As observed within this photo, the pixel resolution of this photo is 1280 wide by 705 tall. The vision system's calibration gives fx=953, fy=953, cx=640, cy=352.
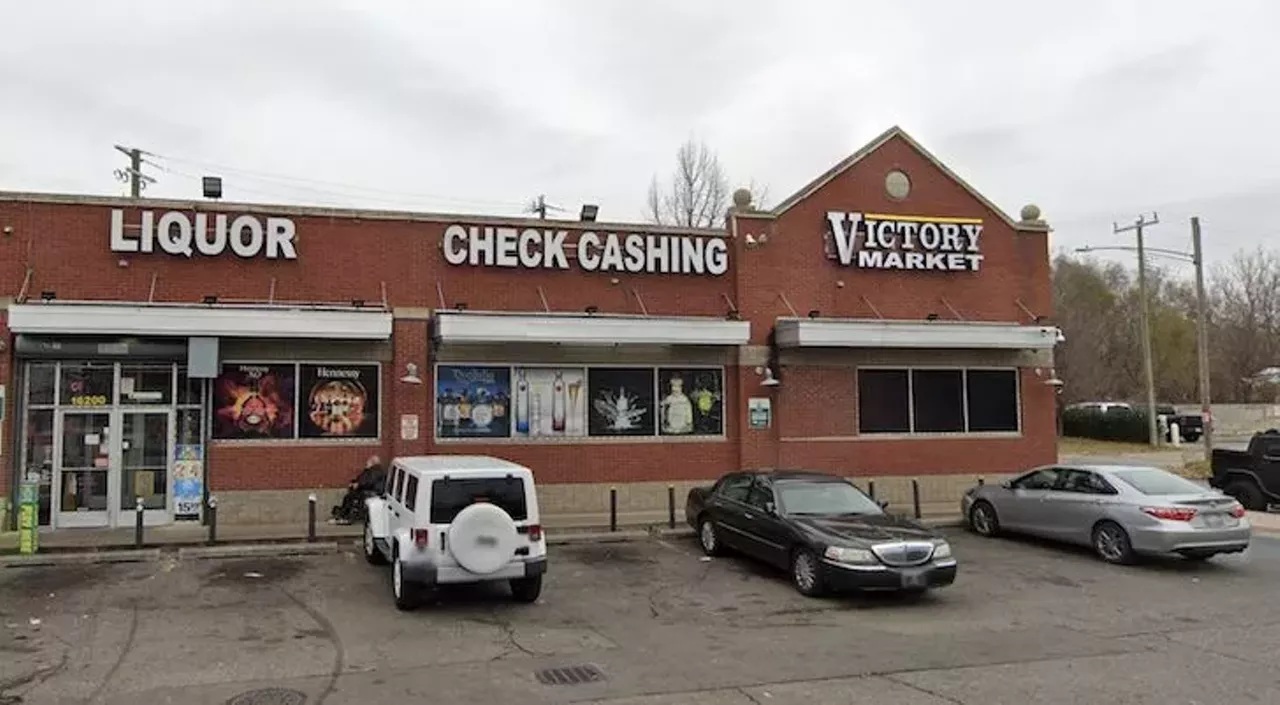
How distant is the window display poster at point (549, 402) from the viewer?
64.1ft

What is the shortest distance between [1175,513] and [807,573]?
5.93 metres

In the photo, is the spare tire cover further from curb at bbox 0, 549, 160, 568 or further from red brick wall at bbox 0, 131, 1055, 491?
red brick wall at bbox 0, 131, 1055, 491

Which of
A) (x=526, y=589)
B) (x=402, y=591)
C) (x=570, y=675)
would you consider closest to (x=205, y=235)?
(x=402, y=591)

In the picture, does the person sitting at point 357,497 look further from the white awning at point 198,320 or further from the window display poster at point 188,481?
the white awning at point 198,320

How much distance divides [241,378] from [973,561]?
13373 millimetres

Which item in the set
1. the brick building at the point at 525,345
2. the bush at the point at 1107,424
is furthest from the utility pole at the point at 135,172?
the bush at the point at 1107,424

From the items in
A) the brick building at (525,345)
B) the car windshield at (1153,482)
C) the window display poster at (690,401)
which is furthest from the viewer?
the window display poster at (690,401)

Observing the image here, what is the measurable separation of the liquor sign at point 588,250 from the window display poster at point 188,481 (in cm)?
601

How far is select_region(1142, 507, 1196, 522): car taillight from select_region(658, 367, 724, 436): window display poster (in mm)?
8951

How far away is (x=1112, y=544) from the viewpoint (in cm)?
1438

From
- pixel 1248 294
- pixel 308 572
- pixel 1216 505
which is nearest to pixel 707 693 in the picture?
pixel 308 572

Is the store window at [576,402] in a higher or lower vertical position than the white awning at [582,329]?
lower

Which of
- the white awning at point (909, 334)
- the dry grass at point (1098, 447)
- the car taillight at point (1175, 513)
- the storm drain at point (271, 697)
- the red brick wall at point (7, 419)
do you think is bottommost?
the storm drain at point (271, 697)

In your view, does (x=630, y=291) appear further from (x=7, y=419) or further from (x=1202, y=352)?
(x=1202, y=352)
